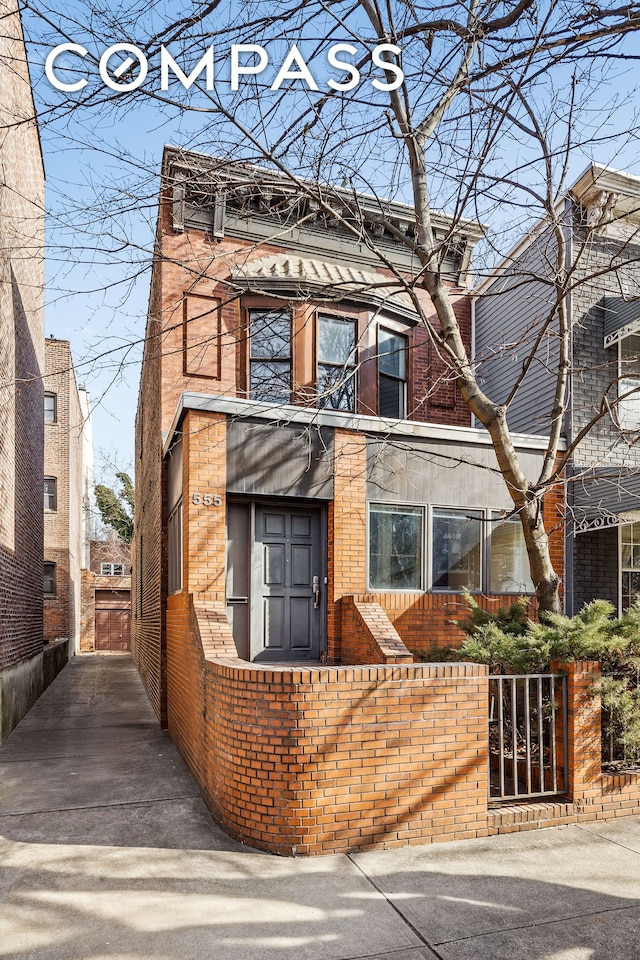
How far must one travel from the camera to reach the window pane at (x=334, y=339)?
1194 centimetres

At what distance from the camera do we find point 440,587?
33.5 ft

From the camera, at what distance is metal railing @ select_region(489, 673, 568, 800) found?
20.2 ft

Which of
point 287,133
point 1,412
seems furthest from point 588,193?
point 1,412

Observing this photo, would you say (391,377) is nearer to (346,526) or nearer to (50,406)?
(346,526)

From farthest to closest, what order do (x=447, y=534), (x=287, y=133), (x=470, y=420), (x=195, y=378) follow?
(x=470, y=420) < (x=195, y=378) < (x=447, y=534) < (x=287, y=133)

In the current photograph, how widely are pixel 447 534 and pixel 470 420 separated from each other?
14.4ft

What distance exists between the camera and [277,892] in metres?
4.70

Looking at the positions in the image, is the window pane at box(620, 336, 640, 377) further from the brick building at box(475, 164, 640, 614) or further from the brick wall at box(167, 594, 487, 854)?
the brick wall at box(167, 594, 487, 854)

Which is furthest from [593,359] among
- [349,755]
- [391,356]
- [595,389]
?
[349,755]

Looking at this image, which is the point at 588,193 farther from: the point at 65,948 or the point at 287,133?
the point at 65,948

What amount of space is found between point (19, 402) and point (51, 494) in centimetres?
1536

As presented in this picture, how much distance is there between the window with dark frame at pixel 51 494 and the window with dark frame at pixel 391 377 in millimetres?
17880

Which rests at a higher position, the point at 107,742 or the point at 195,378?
the point at 195,378

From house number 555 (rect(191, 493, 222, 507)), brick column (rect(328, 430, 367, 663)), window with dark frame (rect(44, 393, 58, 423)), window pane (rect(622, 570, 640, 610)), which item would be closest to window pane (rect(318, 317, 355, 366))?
brick column (rect(328, 430, 367, 663))
